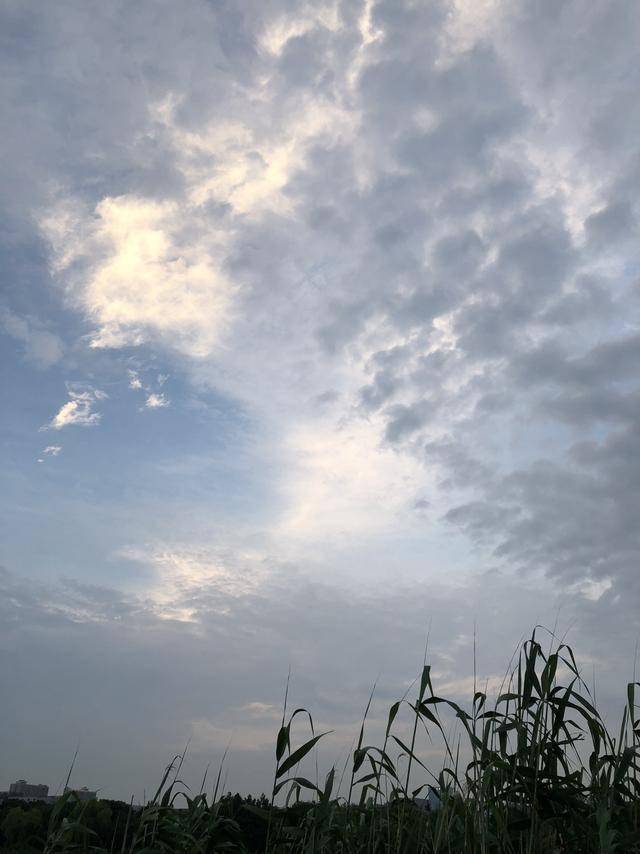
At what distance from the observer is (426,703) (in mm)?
5242

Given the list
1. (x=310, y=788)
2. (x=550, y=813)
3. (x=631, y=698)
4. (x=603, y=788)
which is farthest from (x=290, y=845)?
(x=631, y=698)

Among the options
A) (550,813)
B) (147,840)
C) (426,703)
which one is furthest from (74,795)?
(550,813)

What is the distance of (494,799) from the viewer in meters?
4.77

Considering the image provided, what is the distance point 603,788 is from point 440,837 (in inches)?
57.9

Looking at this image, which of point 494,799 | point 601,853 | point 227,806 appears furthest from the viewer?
point 227,806

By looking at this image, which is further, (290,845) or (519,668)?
(519,668)

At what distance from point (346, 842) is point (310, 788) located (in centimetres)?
50

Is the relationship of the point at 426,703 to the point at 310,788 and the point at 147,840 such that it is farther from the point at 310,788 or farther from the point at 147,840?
the point at 147,840

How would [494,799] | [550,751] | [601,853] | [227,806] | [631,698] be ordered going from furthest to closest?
[227,806], [631,698], [550,751], [494,799], [601,853]

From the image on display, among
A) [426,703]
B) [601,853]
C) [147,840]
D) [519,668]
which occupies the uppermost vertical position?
[519,668]

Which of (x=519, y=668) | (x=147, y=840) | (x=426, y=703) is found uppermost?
(x=519, y=668)

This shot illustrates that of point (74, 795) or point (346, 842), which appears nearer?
point (346, 842)

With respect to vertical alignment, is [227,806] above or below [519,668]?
below

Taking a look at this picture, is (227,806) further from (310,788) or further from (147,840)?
(310,788)
